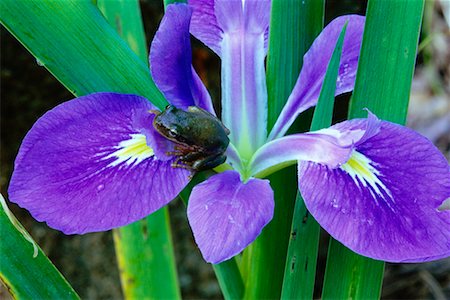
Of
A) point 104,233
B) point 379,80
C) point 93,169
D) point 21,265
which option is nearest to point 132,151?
point 93,169

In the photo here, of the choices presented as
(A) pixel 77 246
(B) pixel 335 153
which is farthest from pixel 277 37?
(A) pixel 77 246

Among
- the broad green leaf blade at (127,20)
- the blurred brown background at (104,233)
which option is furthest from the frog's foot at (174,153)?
the blurred brown background at (104,233)

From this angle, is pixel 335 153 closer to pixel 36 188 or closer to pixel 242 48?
pixel 242 48

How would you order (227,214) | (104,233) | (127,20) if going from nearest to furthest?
(227,214), (127,20), (104,233)

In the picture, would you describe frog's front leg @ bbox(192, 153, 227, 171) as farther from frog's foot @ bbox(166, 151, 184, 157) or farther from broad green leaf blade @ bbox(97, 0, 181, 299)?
broad green leaf blade @ bbox(97, 0, 181, 299)

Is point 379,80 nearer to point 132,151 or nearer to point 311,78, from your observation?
point 311,78

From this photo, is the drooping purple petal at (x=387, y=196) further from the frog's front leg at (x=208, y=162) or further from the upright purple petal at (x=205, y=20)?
the upright purple petal at (x=205, y=20)
